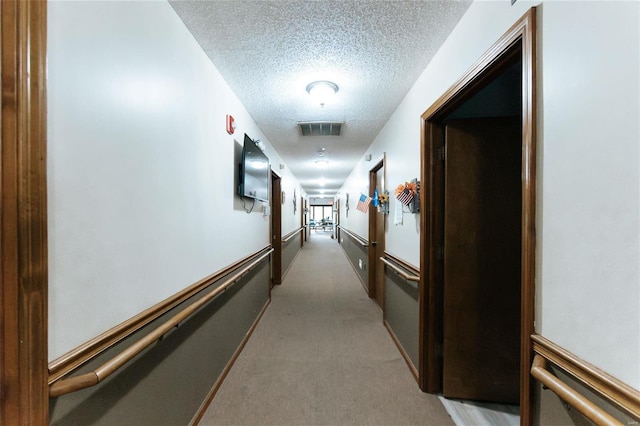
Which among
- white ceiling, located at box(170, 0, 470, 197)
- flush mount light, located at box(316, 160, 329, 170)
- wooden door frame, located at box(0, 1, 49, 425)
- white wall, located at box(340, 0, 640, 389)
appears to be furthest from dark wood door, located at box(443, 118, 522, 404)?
flush mount light, located at box(316, 160, 329, 170)

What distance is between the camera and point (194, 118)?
1550 millimetres

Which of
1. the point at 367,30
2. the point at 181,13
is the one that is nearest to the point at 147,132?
the point at 181,13

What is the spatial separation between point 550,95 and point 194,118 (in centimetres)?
174

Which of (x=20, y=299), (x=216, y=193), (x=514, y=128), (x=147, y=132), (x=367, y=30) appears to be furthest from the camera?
(x=216, y=193)

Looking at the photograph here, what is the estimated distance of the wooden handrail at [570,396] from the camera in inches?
24.9

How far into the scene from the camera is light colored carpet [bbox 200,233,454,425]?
164 cm

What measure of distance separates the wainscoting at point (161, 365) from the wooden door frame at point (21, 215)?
8 centimetres

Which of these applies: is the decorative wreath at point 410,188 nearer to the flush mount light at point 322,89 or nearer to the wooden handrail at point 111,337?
the flush mount light at point 322,89

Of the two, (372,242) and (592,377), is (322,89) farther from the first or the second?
(372,242)

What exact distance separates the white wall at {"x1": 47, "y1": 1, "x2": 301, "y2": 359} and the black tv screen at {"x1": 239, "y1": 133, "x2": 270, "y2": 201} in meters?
0.58

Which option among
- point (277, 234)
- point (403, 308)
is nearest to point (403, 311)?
point (403, 308)

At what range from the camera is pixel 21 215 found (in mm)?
639

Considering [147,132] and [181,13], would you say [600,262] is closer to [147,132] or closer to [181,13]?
[147,132]

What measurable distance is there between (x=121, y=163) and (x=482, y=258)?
85.3 inches
